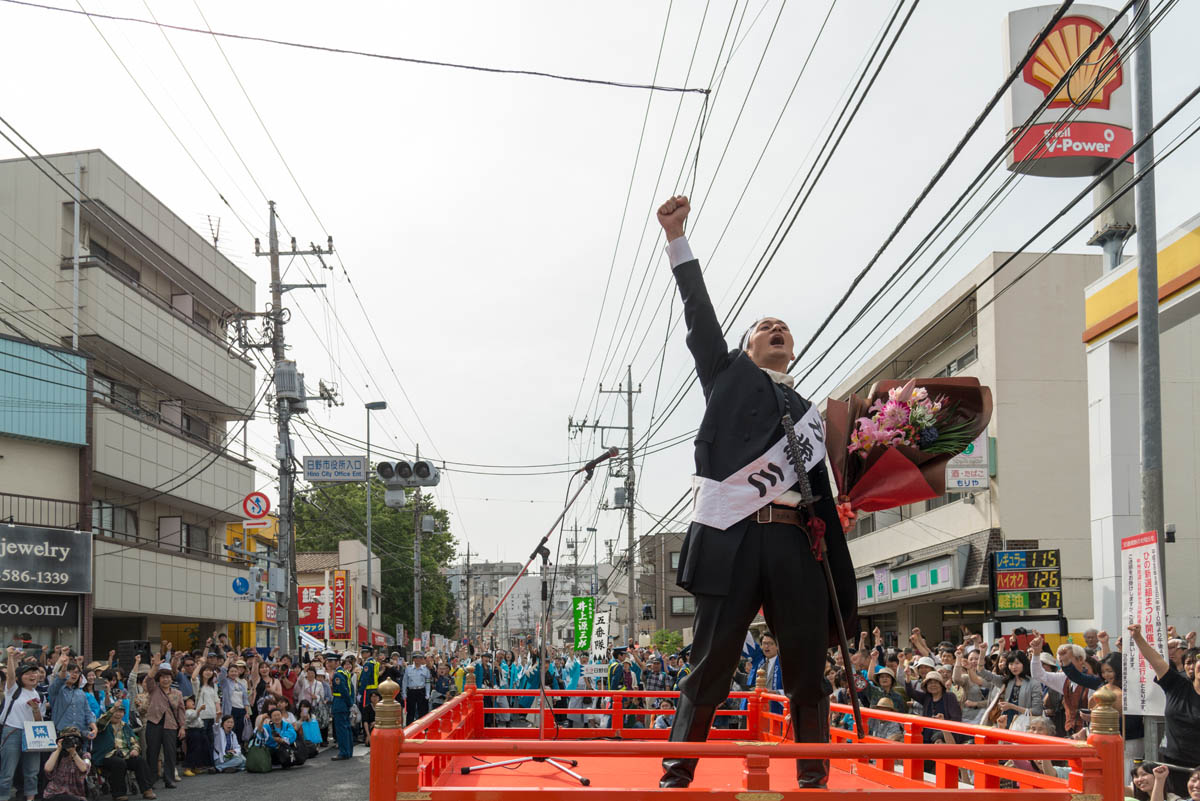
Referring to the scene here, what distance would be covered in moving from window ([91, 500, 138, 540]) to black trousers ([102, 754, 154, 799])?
13144 millimetres

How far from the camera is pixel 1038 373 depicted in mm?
26312

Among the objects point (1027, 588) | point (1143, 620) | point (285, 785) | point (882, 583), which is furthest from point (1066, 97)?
point (882, 583)

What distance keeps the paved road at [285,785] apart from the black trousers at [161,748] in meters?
0.20

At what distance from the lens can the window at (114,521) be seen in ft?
89.1

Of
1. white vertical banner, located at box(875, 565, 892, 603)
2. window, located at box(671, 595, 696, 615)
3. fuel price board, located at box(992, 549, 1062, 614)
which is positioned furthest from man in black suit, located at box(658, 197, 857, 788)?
window, located at box(671, 595, 696, 615)

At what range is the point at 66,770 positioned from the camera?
12508mm

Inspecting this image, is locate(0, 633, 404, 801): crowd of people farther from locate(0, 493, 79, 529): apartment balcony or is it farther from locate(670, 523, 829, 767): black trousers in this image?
locate(670, 523, 829, 767): black trousers

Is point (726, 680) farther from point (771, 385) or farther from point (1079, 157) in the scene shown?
point (1079, 157)

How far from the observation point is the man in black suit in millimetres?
4430

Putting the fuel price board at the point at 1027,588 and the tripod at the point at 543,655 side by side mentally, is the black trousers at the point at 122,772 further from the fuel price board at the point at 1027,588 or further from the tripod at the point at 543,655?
the fuel price board at the point at 1027,588

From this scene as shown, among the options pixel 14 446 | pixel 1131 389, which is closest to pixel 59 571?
pixel 14 446

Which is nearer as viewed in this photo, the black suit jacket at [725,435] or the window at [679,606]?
the black suit jacket at [725,435]

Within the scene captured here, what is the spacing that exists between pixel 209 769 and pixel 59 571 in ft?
25.1

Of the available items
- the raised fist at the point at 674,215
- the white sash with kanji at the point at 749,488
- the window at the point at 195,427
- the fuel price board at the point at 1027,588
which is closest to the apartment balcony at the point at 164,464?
the window at the point at 195,427
